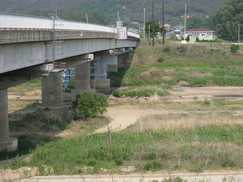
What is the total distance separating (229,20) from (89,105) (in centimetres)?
12720

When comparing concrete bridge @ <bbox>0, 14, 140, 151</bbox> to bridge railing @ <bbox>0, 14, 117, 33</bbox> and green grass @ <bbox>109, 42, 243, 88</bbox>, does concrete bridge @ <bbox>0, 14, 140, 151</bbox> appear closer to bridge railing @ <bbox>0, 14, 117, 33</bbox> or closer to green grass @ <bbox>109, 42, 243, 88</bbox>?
bridge railing @ <bbox>0, 14, 117, 33</bbox>

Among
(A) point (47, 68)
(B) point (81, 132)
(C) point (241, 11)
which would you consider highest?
(C) point (241, 11)

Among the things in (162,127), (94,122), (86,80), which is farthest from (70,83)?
(162,127)

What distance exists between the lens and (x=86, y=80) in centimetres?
4712

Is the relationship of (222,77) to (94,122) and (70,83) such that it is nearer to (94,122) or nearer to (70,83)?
(70,83)

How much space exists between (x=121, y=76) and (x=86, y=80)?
19223mm

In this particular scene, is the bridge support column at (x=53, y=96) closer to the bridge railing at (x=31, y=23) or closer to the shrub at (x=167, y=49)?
the bridge railing at (x=31, y=23)

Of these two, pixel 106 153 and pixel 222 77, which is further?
pixel 222 77

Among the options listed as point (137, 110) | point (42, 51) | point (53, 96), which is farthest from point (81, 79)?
point (42, 51)

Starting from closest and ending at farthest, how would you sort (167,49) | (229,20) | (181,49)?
(167,49)
(181,49)
(229,20)

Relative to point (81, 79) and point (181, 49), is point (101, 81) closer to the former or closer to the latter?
point (81, 79)

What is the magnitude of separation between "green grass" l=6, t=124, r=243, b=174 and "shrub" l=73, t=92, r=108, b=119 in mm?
8786

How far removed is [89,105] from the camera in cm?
3453

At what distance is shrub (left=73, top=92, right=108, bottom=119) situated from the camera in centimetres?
3447
